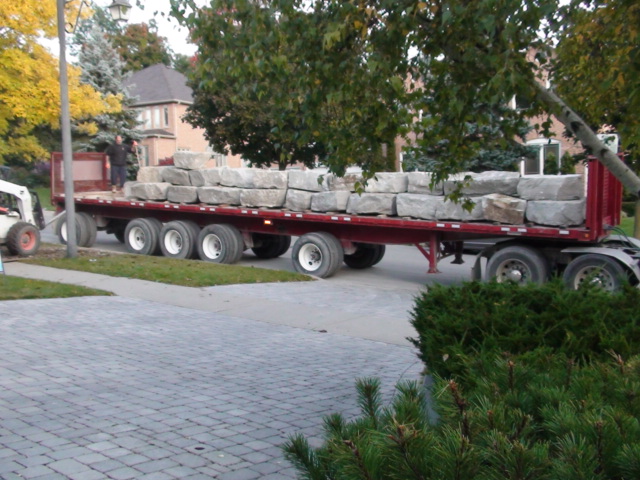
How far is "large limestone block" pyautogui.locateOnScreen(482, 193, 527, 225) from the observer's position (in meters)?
12.6

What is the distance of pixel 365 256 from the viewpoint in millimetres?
16422

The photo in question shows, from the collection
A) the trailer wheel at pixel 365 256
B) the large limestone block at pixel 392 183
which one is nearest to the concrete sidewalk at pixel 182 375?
the large limestone block at pixel 392 183

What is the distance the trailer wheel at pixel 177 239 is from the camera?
17.2m

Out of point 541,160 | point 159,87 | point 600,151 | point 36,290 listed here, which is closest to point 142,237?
point 36,290

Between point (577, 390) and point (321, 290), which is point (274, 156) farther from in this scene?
point (577, 390)

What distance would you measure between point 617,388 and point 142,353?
5789mm

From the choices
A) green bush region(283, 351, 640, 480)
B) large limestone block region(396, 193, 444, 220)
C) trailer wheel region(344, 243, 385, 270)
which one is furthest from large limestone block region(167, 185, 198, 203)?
green bush region(283, 351, 640, 480)

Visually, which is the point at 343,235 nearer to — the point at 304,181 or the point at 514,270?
the point at 304,181

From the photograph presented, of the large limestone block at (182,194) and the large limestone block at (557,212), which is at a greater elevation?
the large limestone block at (182,194)

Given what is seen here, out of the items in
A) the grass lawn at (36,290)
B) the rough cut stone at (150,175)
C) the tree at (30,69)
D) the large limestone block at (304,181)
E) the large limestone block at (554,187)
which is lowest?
the grass lawn at (36,290)

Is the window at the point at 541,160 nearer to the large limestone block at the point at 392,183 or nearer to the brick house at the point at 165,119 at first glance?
the large limestone block at the point at 392,183

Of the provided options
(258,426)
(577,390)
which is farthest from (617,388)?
(258,426)

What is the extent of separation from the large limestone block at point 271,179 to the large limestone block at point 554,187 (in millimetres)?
5365

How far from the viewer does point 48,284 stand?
1239 centimetres
